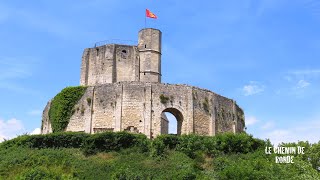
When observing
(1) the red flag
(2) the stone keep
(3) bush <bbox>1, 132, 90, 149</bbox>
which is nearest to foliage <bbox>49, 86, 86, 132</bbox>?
(2) the stone keep

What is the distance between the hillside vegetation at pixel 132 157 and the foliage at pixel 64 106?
19.8ft

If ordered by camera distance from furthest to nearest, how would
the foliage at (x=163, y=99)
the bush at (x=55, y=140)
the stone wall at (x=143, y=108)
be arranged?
the foliage at (x=163, y=99) < the stone wall at (x=143, y=108) < the bush at (x=55, y=140)

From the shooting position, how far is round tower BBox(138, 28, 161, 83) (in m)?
48.4

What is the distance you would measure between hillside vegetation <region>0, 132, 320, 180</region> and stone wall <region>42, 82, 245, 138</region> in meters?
5.48

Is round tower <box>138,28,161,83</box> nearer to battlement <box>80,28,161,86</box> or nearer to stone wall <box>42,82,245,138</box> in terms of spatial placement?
battlement <box>80,28,161,86</box>

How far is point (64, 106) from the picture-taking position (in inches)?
1721

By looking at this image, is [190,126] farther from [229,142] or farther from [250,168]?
[250,168]

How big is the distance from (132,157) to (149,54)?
17521 mm

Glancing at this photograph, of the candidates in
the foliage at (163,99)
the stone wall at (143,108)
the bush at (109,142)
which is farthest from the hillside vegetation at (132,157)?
the foliage at (163,99)

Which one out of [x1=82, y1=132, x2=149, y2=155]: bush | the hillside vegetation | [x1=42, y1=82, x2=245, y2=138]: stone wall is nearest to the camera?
the hillside vegetation

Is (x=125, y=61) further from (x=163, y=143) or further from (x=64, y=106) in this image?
(x=163, y=143)

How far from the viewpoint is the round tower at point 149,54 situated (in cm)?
4845

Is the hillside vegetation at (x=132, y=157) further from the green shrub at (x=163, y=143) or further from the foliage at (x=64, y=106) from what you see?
the foliage at (x=64, y=106)

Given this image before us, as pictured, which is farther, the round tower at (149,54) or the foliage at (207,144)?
the round tower at (149,54)
